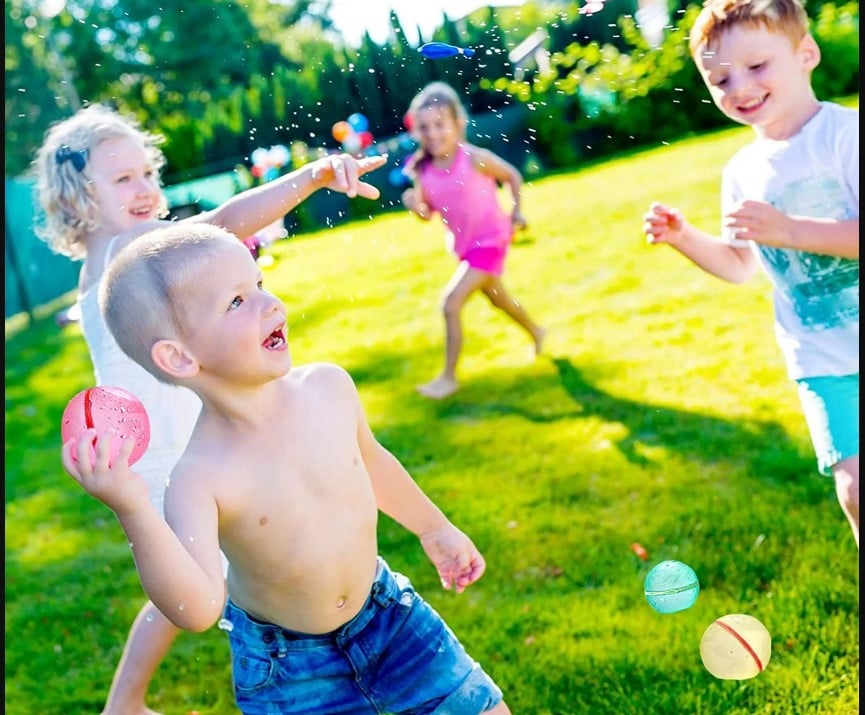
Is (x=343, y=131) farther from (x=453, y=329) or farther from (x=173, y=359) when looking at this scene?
(x=173, y=359)

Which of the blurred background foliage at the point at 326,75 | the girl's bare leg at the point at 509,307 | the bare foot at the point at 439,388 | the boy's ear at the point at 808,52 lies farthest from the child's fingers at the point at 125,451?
the girl's bare leg at the point at 509,307

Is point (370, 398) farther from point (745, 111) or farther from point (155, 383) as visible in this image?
point (745, 111)

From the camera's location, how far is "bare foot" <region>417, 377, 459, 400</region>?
4.81 meters

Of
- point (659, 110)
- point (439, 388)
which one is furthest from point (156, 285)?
point (659, 110)

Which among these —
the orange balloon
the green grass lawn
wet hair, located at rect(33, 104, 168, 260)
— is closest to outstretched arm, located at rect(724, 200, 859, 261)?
the green grass lawn

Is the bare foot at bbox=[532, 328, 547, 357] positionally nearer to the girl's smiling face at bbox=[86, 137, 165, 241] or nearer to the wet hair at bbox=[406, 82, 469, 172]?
the wet hair at bbox=[406, 82, 469, 172]

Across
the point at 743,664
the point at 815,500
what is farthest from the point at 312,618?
the point at 815,500

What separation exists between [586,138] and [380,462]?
11.1 m

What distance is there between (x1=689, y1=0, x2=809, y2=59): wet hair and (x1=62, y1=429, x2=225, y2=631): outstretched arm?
164cm

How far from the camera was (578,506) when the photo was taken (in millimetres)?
3338

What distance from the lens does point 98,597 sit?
3529 mm

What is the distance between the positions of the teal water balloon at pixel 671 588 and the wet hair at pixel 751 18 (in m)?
1.18

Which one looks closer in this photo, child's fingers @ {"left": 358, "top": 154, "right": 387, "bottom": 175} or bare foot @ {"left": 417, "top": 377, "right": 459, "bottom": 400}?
child's fingers @ {"left": 358, "top": 154, "right": 387, "bottom": 175}

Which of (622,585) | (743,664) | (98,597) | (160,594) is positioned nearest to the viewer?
(160,594)
